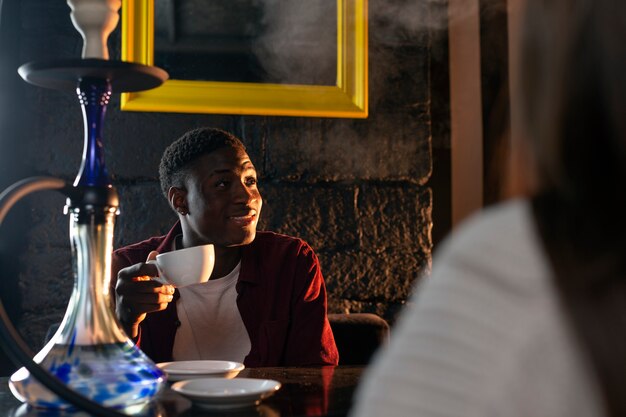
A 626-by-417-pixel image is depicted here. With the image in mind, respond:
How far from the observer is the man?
85.7 inches

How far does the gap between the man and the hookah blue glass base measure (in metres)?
0.96

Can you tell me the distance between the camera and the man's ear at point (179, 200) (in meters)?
2.46

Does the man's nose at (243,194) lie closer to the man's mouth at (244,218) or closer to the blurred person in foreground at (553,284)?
the man's mouth at (244,218)

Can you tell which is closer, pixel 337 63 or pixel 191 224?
pixel 191 224

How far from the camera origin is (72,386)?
1.08 metres

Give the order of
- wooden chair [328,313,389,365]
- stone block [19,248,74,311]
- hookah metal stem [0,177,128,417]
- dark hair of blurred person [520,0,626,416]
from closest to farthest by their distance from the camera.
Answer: dark hair of blurred person [520,0,626,416]
hookah metal stem [0,177,128,417]
wooden chair [328,313,389,365]
stone block [19,248,74,311]

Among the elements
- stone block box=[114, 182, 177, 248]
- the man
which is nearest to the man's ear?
the man

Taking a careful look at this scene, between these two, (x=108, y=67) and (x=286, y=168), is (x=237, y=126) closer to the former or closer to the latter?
(x=286, y=168)

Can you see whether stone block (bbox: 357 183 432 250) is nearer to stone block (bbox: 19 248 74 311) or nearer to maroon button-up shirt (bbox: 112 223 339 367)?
maroon button-up shirt (bbox: 112 223 339 367)

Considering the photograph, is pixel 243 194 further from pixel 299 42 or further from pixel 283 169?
pixel 299 42

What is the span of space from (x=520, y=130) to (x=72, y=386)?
0.83 meters

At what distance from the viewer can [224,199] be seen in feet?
7.68

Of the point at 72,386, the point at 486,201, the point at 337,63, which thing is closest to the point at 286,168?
the point at 337,63

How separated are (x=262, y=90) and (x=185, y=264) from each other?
1375 mm
